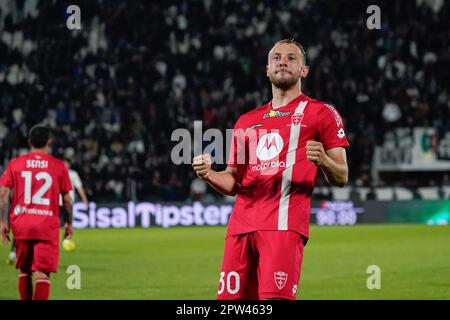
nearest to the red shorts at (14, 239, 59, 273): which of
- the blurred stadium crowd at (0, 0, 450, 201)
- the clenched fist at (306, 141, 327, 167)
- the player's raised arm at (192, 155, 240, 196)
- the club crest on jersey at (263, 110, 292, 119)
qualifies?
the player's raised arm at (192, 155, 240, 196)

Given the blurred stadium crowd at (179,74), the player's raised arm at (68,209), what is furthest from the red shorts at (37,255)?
the blurred stadium crowd at (179,74)

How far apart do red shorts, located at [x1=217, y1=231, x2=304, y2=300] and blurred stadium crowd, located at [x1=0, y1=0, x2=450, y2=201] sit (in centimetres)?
1908

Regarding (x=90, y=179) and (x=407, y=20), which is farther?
(x=407, y=20)

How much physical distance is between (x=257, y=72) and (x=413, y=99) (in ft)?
16.6

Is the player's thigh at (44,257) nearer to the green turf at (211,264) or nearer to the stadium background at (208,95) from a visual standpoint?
the green turf at (211,264)

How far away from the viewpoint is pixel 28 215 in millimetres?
8898

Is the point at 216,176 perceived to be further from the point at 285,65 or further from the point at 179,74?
→ the point at 179,74

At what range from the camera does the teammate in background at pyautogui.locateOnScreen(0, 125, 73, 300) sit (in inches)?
347

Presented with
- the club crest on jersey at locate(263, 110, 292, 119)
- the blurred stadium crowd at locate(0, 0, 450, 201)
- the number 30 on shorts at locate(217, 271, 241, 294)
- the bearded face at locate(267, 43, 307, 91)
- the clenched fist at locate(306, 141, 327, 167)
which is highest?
the blurred stadium crowd at locate(0, 0, 450, 201)

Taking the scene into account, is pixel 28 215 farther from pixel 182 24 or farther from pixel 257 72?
pixel 182 24

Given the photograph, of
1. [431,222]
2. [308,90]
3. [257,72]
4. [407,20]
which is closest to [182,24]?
[257,72]

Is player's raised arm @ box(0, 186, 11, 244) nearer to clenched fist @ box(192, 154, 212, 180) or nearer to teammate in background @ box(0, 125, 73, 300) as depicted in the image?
teammate in background @ box(0, 125, 73, 300)

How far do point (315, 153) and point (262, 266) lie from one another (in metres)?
0.79
